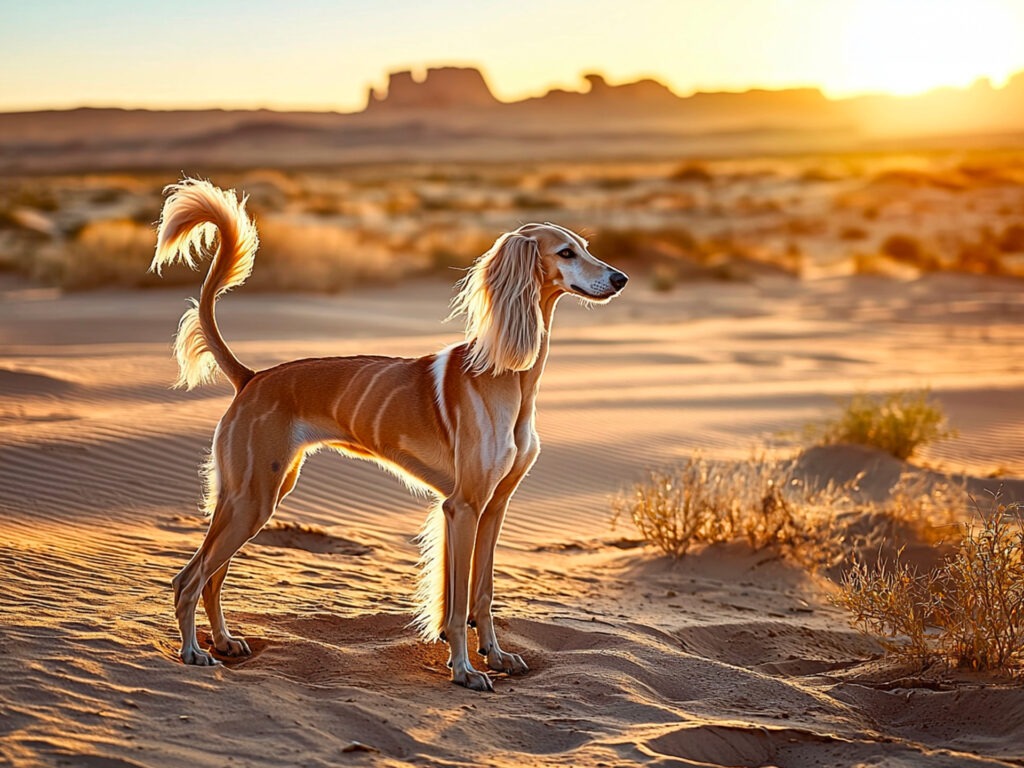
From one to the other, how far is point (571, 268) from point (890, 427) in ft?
24.9

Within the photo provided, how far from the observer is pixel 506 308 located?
19.5ft

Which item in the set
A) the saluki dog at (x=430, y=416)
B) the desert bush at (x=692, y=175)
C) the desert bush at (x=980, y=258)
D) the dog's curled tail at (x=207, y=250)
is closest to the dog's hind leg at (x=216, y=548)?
the saluki dog at (x=430, y=416)

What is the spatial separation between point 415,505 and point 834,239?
31803mm

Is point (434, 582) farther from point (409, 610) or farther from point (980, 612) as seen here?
point (980, 612)

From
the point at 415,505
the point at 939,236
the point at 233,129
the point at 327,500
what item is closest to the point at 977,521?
the point at 415,505

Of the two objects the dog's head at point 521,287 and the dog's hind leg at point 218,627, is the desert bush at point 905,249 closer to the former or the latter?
the dog's head at point 521,287

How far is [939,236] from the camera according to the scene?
1485 inches

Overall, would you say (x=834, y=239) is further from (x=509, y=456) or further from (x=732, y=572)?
(x=509, y=456)

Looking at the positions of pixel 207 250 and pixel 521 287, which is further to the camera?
pixel 207 250

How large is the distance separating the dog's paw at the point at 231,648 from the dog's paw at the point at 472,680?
3.50 feet

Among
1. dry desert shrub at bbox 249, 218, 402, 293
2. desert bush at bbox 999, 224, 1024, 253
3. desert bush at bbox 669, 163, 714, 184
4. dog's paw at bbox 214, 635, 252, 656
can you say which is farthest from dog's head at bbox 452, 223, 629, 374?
desert bush at bbox 669, 163, 714, 184

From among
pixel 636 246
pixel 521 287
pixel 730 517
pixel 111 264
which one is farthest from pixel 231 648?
pixel 636 246

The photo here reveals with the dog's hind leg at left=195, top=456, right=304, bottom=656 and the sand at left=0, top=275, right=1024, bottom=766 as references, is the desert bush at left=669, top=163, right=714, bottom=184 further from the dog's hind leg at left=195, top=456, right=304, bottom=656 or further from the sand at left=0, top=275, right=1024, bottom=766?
the dog's hind leg at left=195, top=456, right=304, bottom=656

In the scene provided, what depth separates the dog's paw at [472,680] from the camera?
235 inches
